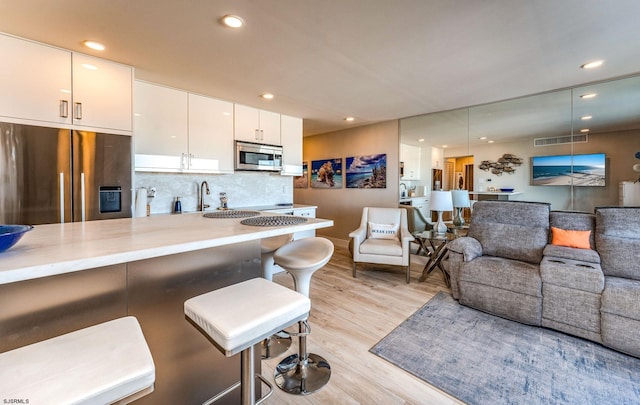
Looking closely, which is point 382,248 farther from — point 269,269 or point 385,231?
point 269,269

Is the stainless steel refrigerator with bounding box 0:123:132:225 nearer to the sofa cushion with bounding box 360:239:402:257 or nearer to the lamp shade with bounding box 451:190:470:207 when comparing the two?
the sofa cushion with bounding box 360:239:402:257

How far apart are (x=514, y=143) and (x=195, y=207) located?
441cm

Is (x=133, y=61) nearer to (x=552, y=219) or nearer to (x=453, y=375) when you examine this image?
(x=453, y=375)

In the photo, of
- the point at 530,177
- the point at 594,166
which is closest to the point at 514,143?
the point at 530,177

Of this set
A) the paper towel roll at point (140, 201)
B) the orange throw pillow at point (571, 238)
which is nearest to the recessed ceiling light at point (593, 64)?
the orange throw pillow at point (571, 238)

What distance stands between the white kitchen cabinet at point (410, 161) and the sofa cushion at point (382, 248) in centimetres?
152

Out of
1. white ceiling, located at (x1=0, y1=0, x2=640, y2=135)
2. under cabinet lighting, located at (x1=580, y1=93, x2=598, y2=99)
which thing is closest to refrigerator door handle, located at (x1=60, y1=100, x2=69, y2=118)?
white ceiling, located at (x1=0, y1=0, x2=640, y2=135)

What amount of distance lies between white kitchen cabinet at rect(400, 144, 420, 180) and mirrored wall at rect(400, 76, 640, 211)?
144 mm

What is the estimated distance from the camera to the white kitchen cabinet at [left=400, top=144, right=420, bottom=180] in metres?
4.56

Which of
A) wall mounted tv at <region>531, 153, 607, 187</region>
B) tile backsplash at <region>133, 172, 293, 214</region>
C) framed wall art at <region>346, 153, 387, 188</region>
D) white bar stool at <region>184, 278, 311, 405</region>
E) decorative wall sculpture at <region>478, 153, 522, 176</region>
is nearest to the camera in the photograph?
white bar stool at <region>184, 278, 311, 405</region>

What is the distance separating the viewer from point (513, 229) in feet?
9.64

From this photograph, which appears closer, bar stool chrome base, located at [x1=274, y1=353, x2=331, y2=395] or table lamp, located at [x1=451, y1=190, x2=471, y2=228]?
bar stool chrome base, located at [x1=274, y1=353, x2=331, y2=395]

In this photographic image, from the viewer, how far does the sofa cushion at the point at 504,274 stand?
92.9 inches

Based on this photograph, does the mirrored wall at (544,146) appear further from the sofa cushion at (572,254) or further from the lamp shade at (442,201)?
the sofa cushion at (572,254)
